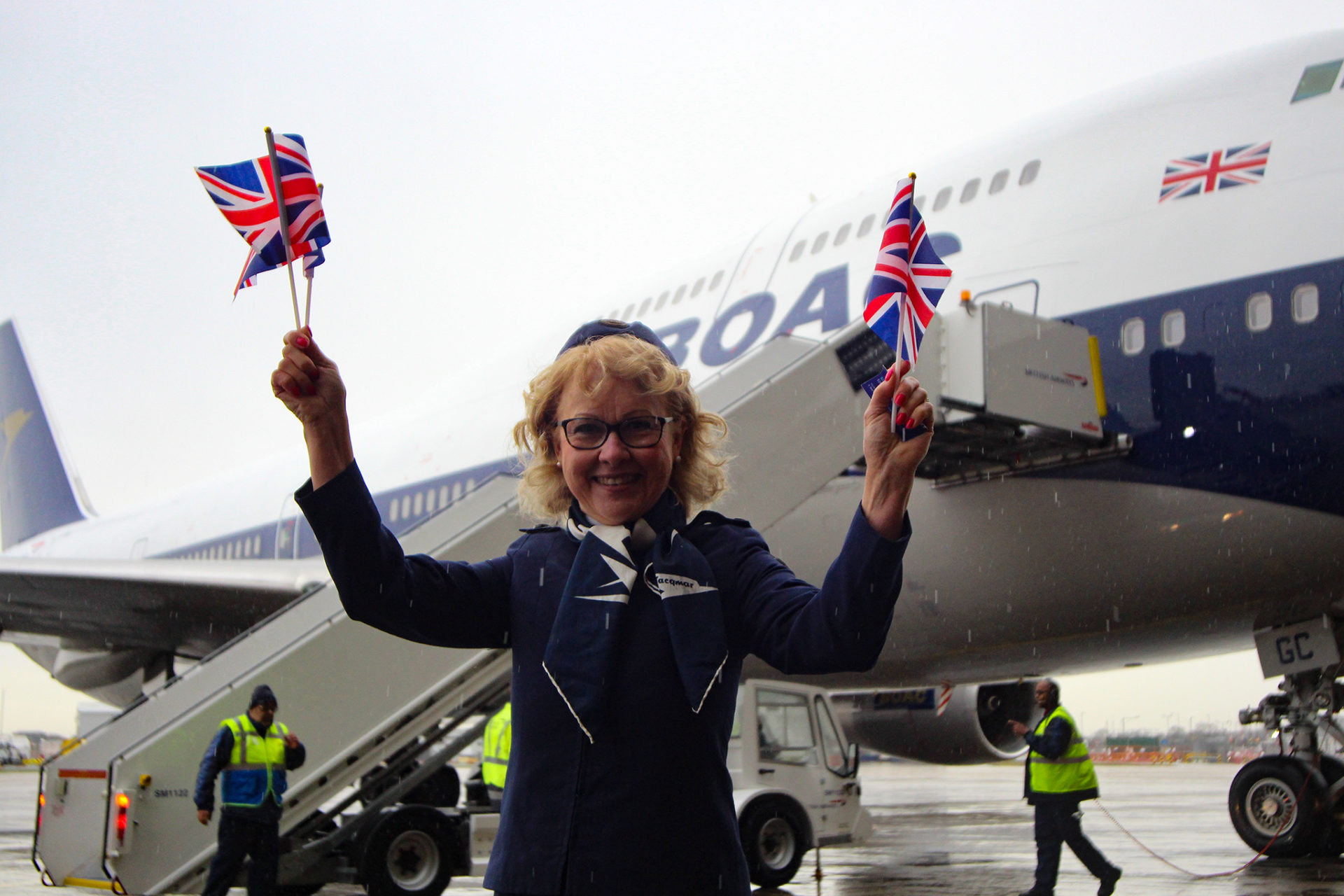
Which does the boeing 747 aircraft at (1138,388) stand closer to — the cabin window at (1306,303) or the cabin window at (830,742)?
the cabin window at (1306,303)

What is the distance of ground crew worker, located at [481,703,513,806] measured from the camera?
8.19 m

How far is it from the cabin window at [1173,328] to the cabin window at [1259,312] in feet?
0.90

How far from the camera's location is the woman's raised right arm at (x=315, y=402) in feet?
4.37

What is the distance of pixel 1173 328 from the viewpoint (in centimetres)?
548

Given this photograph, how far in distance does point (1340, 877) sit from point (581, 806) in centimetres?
612

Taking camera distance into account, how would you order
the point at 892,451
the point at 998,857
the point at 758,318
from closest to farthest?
the point at 892,451, the point at 758,318, the point at 998,857

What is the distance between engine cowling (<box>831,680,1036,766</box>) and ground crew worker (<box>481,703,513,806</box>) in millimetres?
2546

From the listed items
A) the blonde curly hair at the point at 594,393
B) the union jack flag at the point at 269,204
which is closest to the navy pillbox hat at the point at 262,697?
the union jack flag at the point at 269,204

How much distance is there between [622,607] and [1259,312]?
4869 mm

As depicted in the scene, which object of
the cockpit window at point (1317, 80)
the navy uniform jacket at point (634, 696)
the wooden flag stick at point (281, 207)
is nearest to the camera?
the navy uniform jacket at point (634, 696)

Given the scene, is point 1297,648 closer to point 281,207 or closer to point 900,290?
point 900,290

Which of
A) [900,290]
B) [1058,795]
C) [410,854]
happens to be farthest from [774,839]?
[900,290]

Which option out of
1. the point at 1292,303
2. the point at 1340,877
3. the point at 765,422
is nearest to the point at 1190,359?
the point at 1292,303

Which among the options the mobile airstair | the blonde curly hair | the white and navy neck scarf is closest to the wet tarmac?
the mobile airstair
